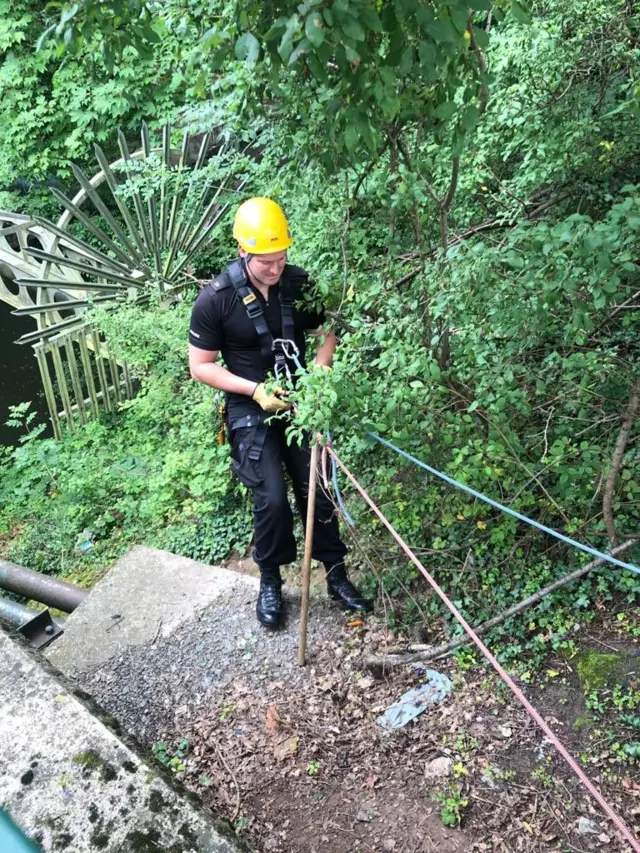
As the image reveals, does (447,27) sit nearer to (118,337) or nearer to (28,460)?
(118,337)

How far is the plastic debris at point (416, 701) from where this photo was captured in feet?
9.84

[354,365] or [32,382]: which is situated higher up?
[354,365]

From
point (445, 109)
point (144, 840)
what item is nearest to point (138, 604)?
point (144, 840)

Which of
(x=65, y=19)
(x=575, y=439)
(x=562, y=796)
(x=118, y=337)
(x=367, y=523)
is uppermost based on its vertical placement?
(x=65, y=19)

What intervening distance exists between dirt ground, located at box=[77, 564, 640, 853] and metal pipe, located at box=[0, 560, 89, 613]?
120 centimetres

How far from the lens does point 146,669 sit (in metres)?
3.55

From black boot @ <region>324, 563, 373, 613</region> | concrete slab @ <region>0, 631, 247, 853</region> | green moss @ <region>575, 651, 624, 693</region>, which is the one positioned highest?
concrete slab @ <region>0, 631, 247, 853</region>

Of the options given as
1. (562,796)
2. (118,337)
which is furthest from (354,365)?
(118,337)

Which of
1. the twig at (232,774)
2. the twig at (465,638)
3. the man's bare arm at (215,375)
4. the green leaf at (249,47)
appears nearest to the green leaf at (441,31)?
the green leaf at (249,47)

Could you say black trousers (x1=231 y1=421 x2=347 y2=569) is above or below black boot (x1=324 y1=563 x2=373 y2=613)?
above

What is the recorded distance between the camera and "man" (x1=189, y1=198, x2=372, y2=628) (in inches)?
125

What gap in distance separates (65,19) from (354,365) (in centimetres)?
168

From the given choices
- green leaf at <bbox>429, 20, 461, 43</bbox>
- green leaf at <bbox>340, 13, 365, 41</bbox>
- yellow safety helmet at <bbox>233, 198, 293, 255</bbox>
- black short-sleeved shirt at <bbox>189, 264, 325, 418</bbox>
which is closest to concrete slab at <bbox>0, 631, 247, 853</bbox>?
black short-sleeved shirt at <bbox>189, 264, 325, 418</bbox>

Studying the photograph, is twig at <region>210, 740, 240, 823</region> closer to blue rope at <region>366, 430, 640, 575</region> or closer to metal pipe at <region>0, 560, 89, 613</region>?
blue rope at <region>366, 430, 640, 575</region>
